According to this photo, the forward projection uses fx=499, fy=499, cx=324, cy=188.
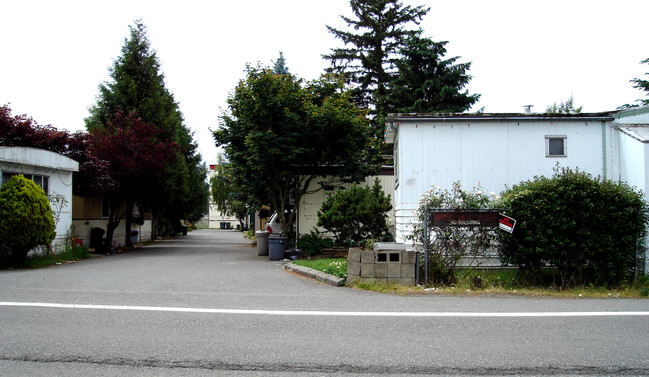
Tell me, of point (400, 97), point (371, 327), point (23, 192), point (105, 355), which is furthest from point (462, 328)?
point (400, 97)

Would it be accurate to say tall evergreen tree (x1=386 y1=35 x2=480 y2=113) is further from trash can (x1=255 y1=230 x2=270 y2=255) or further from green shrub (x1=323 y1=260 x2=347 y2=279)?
green shrub (x1=323 y1=260 x2=347 y2=279)

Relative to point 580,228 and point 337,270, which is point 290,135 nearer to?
point 337,270

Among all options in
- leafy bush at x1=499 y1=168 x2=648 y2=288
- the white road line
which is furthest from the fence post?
the white road line

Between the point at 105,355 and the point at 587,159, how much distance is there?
40.8 feet

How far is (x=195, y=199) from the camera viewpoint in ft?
135

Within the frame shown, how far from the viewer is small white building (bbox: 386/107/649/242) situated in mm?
13188

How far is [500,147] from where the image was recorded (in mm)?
13352

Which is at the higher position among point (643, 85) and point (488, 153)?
point (643, 85)

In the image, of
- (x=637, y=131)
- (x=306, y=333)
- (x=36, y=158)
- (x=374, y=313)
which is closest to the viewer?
(x=306, y=333)

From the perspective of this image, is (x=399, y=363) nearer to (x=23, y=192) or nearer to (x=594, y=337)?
(x=594, y=337)

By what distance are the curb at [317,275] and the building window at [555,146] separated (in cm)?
681

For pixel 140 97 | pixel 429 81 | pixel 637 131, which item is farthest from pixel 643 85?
pixel 140 97

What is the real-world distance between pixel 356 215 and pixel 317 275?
4.72m

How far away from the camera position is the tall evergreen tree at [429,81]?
103 ft
